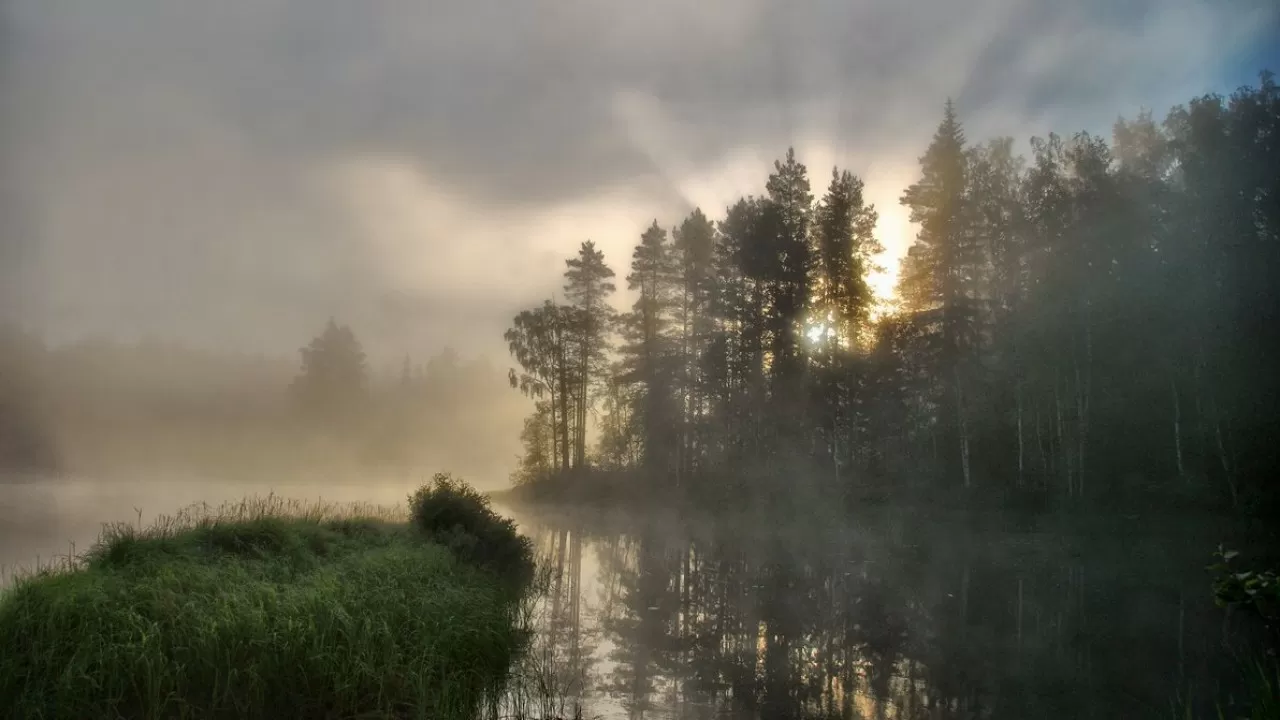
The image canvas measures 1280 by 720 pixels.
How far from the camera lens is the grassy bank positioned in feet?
23.1

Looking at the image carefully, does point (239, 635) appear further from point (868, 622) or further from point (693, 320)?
point (693, 320)

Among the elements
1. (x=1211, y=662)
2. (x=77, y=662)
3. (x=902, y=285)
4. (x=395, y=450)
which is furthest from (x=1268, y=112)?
(x=395, y=450)

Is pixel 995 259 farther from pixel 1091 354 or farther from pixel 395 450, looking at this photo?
pixel 395 450

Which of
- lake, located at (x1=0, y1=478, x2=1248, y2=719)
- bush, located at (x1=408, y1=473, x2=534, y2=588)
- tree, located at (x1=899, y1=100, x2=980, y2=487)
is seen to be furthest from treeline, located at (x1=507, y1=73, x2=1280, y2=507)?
bush, located at (x1=408, y1=473, x2=534, y2=588)

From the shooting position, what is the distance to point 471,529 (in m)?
18.5

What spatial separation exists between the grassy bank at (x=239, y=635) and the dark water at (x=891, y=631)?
1195 millimetres

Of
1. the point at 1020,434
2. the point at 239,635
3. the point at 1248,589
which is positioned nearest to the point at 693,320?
the point at 1020,434

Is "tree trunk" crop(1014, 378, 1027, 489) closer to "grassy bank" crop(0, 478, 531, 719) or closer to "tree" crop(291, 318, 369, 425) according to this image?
"grassy bank" crop(0, 478, 531, 719)

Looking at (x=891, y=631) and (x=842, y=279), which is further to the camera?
(x=842, y=279)

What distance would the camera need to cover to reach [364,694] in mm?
7973

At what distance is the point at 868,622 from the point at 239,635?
1174cm

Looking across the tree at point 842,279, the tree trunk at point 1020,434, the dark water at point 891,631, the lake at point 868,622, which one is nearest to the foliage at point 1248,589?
the dark water at point 891,631

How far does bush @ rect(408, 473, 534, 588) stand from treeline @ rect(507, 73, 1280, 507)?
70.4 feet

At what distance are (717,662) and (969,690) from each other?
3.81 m
